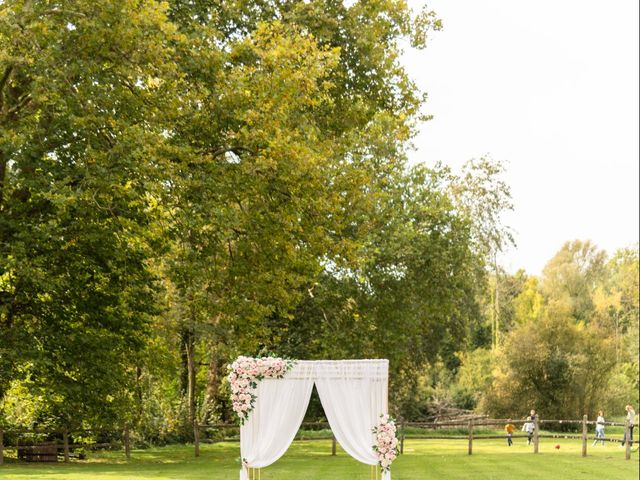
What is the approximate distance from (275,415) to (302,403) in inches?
22.7

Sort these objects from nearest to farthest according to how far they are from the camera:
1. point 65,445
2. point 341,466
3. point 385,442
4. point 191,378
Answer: point 385,442, point 341,466, point 65,445, point 191,378

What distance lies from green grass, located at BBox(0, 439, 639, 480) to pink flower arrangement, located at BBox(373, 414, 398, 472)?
2329 mm

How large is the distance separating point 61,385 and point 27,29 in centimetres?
829

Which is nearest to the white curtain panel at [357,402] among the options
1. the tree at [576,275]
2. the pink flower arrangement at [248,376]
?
the pink flower arrangement at [248,376]

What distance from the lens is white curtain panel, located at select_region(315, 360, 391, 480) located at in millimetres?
18828

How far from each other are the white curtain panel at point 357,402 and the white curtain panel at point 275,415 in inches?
20.5

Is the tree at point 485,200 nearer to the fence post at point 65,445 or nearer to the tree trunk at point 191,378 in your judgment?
the tree trunk at point 191,378

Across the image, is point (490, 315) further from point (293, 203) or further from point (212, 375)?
point (293, 203)

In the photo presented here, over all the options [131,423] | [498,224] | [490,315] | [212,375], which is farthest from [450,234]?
[490,315]

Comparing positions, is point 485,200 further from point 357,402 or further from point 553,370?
point 357,402

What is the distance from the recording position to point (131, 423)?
30672mm

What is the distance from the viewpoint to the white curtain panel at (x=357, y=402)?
18828 millimetres

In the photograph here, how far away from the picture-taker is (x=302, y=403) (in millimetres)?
19094

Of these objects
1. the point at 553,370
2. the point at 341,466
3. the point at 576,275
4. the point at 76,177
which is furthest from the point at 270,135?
the point at 576,275
